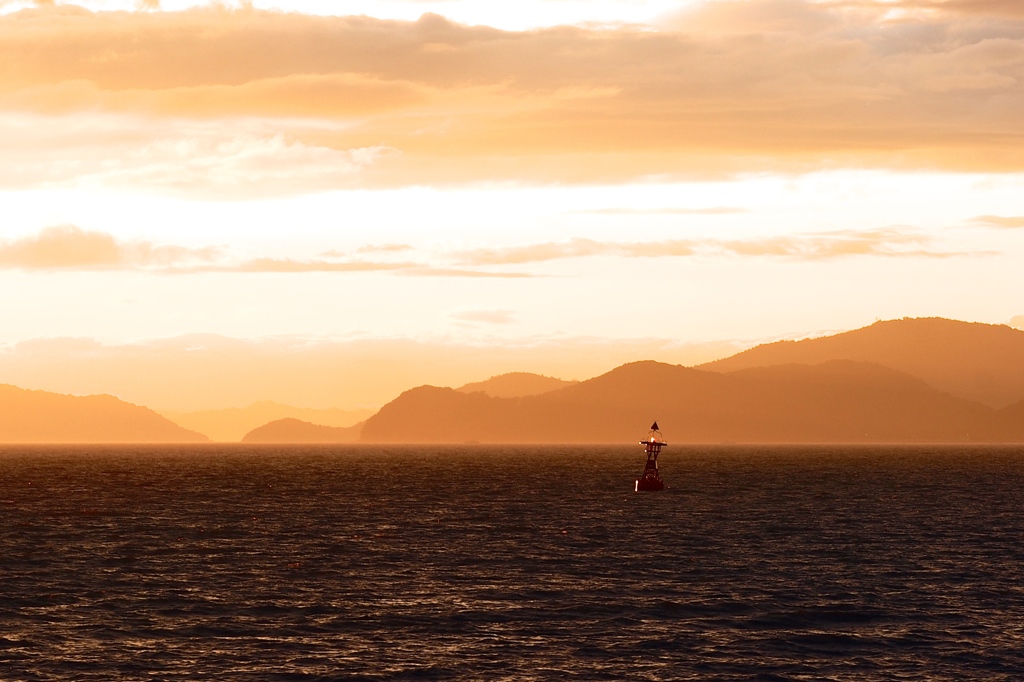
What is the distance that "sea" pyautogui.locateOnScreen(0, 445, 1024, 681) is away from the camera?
52.0 metres

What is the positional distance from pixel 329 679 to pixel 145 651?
10186mm

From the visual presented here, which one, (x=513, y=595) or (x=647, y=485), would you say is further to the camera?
(x=647, y=485)

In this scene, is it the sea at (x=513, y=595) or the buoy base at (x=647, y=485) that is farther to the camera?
the buoy base at (x=647, y=485)

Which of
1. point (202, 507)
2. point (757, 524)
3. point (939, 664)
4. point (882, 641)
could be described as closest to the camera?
point (939, 664)

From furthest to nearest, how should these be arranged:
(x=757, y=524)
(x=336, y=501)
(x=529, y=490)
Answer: (x=529, y=490) → (x=336, y=501) → (x=757, y=524)

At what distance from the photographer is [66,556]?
8762 centimetres

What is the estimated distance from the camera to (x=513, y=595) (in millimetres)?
69062

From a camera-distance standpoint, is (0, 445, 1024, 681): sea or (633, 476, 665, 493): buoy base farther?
(633, 476, 665, 493): buoy base

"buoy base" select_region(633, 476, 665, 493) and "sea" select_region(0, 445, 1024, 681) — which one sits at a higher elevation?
"buoy base" select_region(633, 476, 665, 493)

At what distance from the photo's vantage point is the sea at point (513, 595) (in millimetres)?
→ 51969

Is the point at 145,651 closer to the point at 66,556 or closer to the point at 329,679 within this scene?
the point at 329,679

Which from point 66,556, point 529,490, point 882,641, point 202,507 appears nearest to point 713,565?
point 882,641

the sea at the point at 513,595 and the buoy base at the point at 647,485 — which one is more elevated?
the buoy base at the point at 647,485

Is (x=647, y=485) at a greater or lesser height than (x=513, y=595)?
greater
